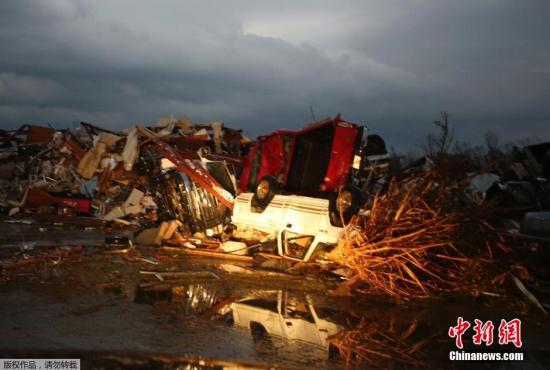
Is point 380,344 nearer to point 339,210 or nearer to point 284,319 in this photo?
point 284,319

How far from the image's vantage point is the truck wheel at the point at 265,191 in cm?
956

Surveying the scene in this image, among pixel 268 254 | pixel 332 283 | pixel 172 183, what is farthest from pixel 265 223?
pixel 172 183

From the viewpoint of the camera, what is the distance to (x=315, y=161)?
10.4 metres

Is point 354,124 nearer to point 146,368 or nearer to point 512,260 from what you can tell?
point 512,260

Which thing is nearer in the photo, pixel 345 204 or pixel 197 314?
pixel 197 314

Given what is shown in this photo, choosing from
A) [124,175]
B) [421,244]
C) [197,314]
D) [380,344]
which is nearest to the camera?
[380,344]

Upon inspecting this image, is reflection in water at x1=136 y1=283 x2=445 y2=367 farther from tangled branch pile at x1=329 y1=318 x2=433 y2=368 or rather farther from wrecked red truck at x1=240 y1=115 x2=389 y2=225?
wrecked red truck at x1=240 y1=115 x2=389 y2=225

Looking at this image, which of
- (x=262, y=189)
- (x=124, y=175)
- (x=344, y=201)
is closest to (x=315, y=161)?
(x=262, y=189)

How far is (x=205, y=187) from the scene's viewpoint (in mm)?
11227

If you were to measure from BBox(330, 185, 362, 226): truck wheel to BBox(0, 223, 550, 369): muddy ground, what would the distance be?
105cm

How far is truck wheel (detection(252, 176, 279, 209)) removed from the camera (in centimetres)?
956

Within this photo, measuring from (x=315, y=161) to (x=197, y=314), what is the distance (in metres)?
5.36

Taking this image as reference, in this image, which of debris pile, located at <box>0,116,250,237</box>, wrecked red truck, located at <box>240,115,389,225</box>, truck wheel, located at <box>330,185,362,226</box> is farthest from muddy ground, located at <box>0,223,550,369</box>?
debris pile, located at <box>0,116,250,237</box>

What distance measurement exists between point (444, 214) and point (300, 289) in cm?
245
